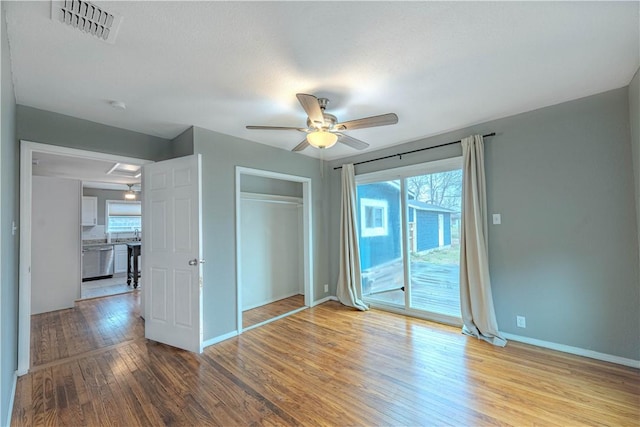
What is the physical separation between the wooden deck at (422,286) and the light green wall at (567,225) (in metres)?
0.54

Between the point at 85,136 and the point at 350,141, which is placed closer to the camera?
the point at 350,141

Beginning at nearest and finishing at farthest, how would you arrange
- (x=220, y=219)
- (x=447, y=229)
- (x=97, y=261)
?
(x=220, y=219) → (x=447, y=229) → (x=97, y=261)

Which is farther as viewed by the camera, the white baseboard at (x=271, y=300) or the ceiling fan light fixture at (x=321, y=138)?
the white baseboard at (x=271, y=300)

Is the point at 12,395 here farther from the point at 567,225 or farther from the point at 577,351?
the point at 567,225

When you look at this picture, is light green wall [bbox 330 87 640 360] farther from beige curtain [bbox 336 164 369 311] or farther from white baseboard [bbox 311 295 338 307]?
white baseboard [bbox 311 295 338 307]

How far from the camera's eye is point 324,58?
1908mm

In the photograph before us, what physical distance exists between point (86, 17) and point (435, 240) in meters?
3.95

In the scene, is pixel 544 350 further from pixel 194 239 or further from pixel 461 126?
pixel 194 239

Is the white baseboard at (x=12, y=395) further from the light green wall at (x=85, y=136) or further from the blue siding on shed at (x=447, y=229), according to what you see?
the blue siding on shed at (x=447, y=229)

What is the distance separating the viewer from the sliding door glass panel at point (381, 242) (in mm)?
4125

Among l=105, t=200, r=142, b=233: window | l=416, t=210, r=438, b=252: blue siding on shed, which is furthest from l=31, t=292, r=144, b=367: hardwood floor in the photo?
l=416, t=210, r=438, b=252: blue siding on shed

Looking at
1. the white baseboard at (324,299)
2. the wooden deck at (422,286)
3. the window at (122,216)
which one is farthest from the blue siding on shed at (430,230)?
the window at (122,216)

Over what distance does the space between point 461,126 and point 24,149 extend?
470 centimetres

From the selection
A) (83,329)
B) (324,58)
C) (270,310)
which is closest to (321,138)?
(324,58)
